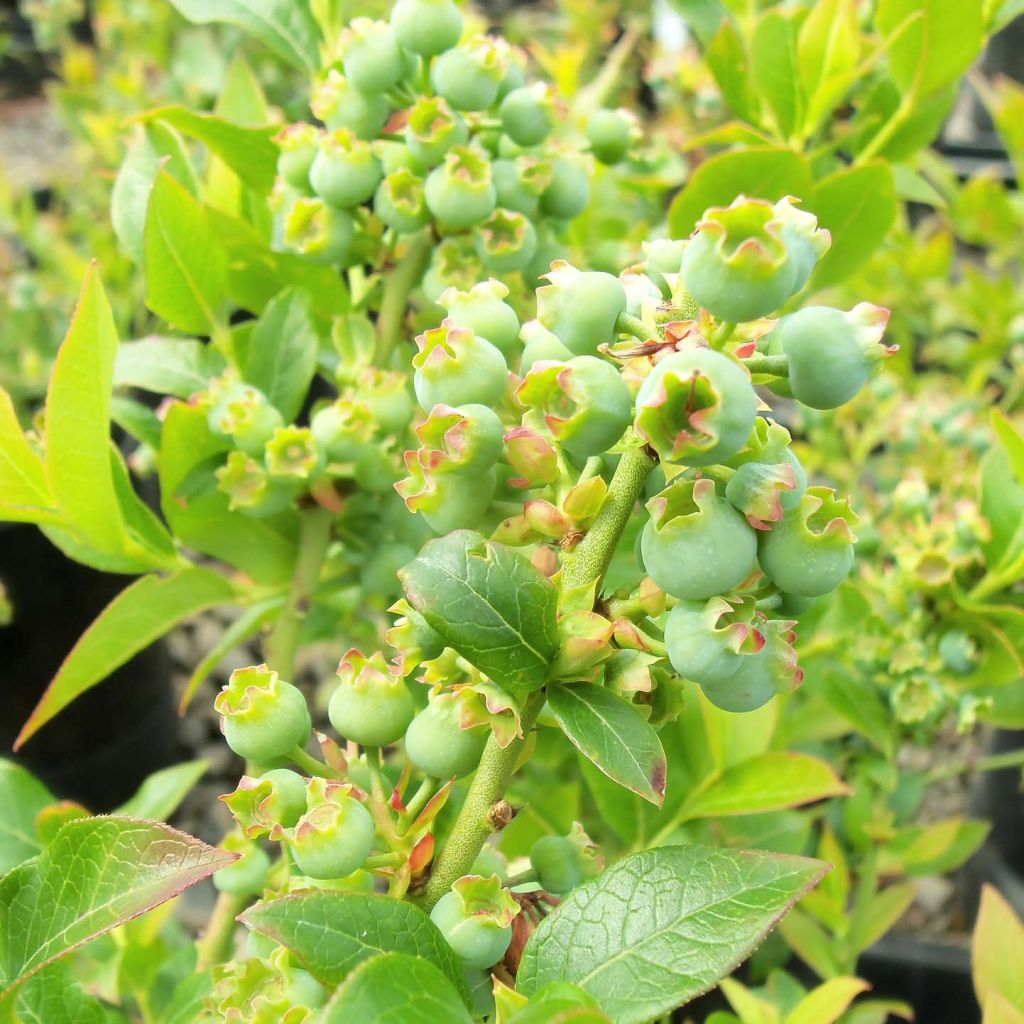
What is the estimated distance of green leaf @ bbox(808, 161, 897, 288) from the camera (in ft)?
2.10

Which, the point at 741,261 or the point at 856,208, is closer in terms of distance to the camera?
the point at 741,261

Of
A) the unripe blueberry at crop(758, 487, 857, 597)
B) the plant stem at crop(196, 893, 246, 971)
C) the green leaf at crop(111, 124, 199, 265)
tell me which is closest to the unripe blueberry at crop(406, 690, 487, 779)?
the unripe blueberry at crop(758, 487, 857, 597)

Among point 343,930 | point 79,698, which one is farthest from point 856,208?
point 79,698

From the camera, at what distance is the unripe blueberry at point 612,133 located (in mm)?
655

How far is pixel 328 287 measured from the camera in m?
0.62

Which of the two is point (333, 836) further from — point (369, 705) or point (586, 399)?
point (586, 399)

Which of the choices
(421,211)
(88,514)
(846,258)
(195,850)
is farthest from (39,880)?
(846,258)

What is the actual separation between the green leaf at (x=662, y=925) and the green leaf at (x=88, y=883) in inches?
4.5

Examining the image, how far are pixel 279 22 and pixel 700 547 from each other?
1.63 ft

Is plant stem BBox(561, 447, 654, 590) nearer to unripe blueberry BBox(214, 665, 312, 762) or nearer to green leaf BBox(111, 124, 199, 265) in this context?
unripe blueberry BBox(214, 665, 312, 762)

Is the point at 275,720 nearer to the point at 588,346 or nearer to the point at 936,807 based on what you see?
the point at 588,346

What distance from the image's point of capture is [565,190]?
58cm

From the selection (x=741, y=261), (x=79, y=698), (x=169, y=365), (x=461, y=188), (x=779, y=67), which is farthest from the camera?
(x=79, y=698)

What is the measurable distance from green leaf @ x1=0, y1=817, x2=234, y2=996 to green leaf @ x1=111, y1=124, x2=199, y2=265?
344 mm
